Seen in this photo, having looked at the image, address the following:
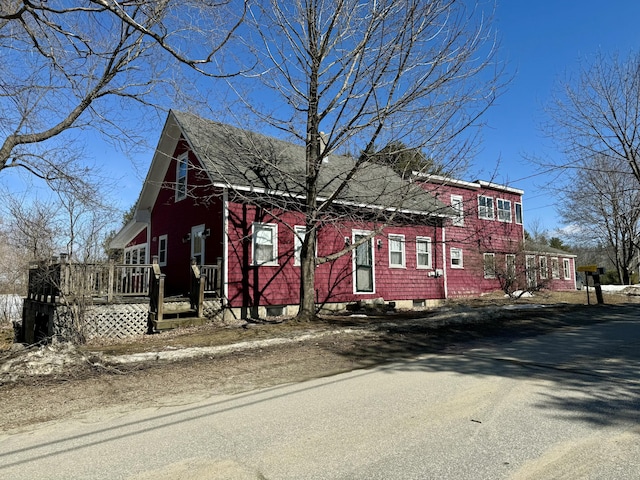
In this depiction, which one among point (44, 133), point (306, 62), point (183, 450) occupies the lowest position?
point (183, 450)

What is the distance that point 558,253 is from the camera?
31.1 meters

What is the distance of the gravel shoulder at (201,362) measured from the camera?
5480 millimetres

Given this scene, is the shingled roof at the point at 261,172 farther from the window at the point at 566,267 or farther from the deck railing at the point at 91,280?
the window at the point at 566,267

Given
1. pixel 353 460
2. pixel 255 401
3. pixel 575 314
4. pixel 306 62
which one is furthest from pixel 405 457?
pixel 575 314

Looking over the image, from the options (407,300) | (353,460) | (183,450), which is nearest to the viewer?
(353,460)

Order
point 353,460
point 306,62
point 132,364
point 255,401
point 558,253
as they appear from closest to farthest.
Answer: point 353,460, point 255,401, point 132,364, point 306,62, point 558,253

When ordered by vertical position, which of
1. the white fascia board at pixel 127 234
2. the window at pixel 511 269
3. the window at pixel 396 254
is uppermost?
the white fascia board at pixel 127 234

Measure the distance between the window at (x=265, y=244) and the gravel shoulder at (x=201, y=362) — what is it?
3521 millimetres

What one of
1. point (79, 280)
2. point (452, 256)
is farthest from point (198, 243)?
point (452, 256)

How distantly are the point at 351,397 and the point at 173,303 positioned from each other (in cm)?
878

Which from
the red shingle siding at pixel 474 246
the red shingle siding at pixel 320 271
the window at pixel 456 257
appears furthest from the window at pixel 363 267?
the window at pixel 456 257

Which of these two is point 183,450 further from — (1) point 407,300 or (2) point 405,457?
(1) point 407,300

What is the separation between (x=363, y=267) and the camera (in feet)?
57.5

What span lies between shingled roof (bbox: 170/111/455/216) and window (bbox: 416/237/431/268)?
15.6 feet
